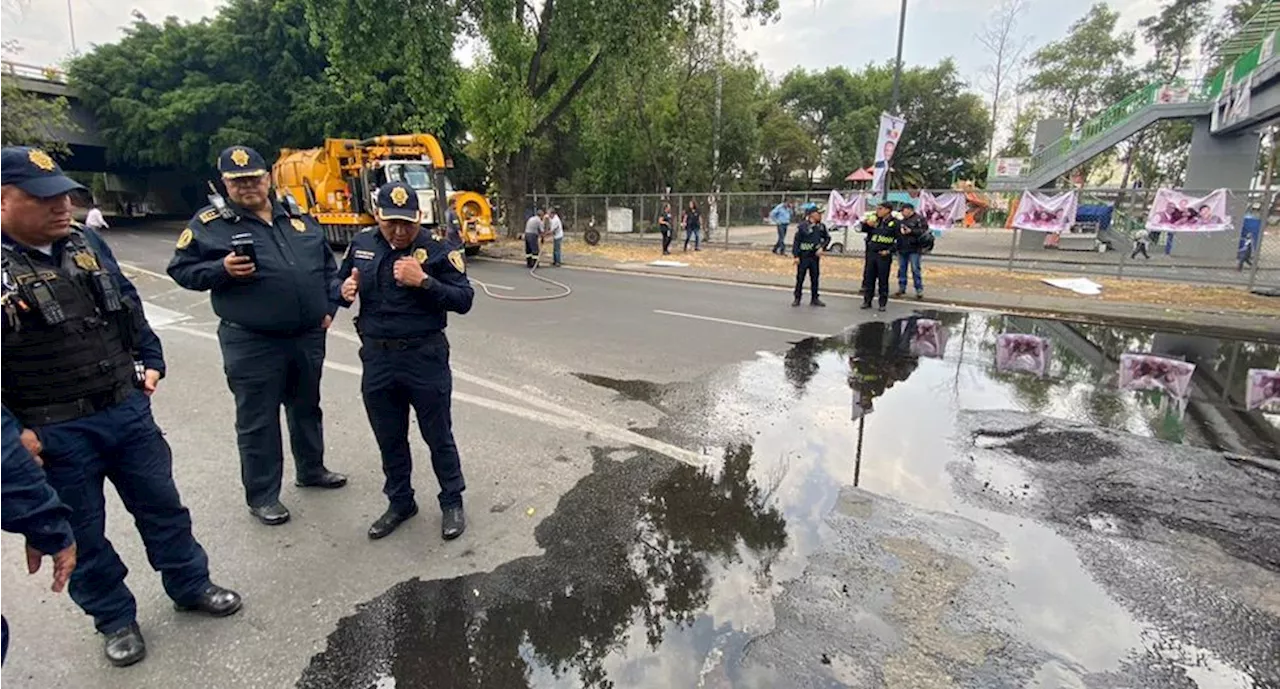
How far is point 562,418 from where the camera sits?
5.43m

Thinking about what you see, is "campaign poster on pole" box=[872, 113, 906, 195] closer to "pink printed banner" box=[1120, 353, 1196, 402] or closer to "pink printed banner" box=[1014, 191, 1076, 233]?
"pink printed banner" box=[1014, 191, 1076, 233]

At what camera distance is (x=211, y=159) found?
98.8ft

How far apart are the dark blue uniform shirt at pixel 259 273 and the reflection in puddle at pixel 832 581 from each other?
159cm

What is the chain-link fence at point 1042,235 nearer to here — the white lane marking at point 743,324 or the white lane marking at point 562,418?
the white lane marking at point 743,324

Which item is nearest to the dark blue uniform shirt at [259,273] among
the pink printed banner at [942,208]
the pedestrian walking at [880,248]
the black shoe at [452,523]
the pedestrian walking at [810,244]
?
the black shoe at [452,523]

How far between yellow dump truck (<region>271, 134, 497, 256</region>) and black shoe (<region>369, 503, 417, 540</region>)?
14494mm

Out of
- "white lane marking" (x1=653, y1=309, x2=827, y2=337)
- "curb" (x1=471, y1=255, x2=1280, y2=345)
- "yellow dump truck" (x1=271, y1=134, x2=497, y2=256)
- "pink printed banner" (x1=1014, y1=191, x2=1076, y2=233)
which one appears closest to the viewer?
"white lane marking" (x1=653, y1=309, x2=827, y2=337)

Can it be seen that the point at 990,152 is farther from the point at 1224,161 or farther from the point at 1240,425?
the point at 1240,425

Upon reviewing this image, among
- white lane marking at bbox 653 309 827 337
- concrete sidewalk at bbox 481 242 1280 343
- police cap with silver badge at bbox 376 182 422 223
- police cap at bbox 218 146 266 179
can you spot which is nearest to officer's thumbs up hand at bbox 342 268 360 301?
police cap with silver badge at bbox 376 182 422 223

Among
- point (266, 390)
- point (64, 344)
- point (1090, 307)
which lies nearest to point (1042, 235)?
point (1090, 307)

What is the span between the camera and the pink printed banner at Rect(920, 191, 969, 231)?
16.6 m

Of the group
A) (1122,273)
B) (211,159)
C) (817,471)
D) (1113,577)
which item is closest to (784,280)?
(1122,273)

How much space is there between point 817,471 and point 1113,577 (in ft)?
5.58

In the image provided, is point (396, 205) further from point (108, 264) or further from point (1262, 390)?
point (1262, 390)
